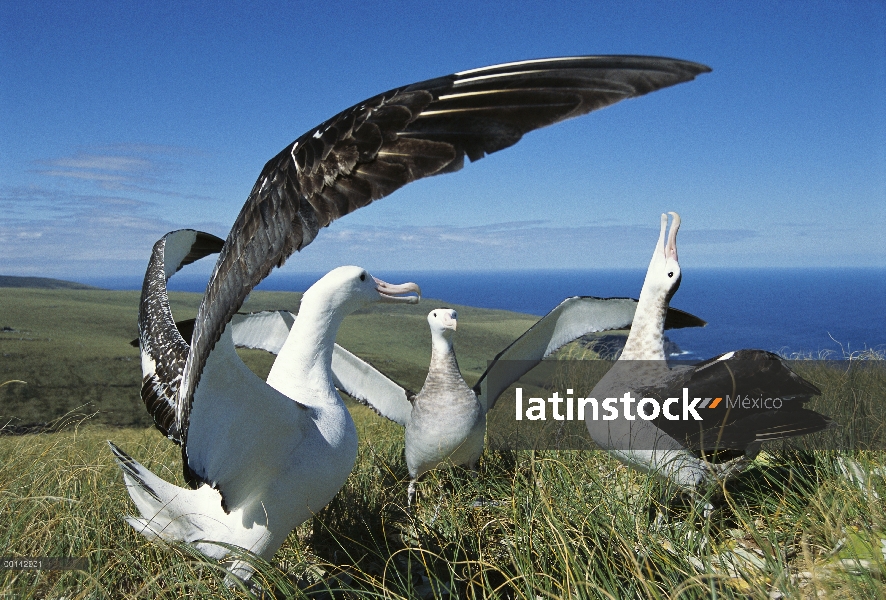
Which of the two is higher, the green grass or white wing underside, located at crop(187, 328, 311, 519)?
white wing underside, located at crop(187, 328, 311, 519)

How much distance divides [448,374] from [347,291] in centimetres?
192

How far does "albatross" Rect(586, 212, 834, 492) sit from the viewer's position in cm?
379

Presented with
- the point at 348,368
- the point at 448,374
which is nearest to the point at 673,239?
the point at 448,374

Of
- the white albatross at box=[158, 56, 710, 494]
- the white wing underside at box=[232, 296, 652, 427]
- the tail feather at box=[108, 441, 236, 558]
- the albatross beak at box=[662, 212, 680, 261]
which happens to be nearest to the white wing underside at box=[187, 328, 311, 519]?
the tail feather at box=[108, 441, 236, 558]

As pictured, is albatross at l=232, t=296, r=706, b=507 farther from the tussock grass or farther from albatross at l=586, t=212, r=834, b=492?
albatross at l=586, t=212, r=834, b=492

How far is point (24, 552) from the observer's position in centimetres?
323

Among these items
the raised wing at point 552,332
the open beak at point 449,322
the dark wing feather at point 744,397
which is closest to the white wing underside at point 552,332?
the raised wing at point 552,332

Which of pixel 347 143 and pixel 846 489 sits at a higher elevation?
pixel 347 143

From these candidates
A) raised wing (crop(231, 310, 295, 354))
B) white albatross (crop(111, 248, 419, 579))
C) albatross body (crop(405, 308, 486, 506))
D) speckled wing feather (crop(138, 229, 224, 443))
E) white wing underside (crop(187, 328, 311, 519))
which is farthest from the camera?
raised wing (crop(231, 310, 295, 354))

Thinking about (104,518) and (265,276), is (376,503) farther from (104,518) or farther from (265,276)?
(265,276)

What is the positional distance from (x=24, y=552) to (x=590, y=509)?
3030 millimetres

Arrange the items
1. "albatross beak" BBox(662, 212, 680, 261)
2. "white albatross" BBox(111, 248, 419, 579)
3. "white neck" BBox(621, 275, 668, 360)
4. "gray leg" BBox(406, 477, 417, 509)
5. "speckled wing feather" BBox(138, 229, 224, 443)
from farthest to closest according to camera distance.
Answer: "gray leg" BBox(406, 477, 417, 509) < "albatross beak" BBox(662, 212, 680, 261) < "white neck" BBox(621, 275, 668, 360) < "speckled wing feather" BBox(138, 229, 224, 443) < "white albatross" BBox(111, 248, 419, 579)

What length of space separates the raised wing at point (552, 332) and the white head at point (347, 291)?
2525 mm

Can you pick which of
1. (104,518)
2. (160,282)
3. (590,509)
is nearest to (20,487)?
(104,518)
